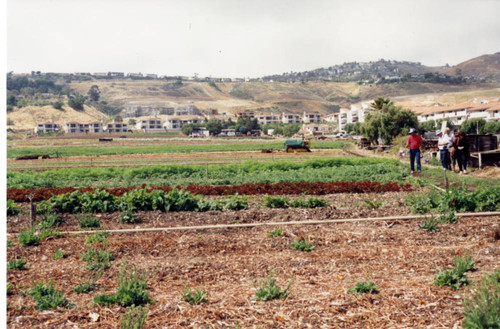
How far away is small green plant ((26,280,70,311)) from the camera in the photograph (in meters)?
5.88

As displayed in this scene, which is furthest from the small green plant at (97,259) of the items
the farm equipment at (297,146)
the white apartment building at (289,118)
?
the white apartment building at (289,118)

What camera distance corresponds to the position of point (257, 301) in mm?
5922

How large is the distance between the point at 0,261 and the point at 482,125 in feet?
287

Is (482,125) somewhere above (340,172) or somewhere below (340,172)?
above

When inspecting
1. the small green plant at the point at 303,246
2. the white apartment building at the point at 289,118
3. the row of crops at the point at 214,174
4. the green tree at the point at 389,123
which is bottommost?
the small green plant at the point at 303,246

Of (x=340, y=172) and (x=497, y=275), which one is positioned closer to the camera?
(x=497, y=275)

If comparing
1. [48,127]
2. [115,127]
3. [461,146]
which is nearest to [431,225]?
[461,146]

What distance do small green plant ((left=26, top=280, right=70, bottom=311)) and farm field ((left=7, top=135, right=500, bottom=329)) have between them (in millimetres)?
26

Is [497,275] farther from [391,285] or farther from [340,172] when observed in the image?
[340,172]

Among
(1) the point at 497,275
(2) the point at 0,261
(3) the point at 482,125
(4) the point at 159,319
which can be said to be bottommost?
(4) the point at 159,319

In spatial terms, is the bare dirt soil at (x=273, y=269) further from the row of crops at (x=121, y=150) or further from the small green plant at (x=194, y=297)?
the row of crops at (x=121, y=150)

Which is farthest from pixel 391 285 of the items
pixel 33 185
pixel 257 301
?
pixel 33 185

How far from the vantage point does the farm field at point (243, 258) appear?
5543 millimetres

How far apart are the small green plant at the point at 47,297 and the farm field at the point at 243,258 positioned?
0.03m
